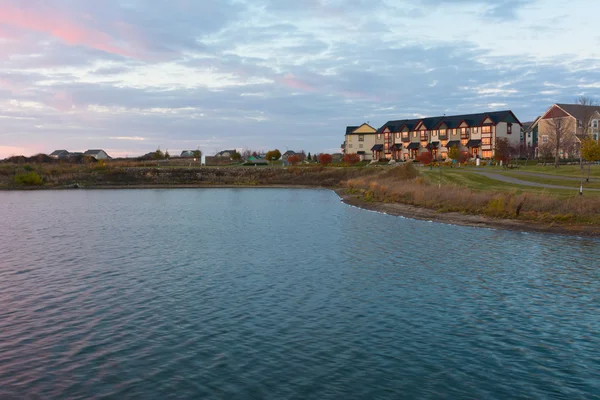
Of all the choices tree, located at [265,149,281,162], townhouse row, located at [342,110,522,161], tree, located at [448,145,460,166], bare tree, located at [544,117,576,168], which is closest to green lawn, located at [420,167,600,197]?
tree, located at [448,145,460,166]

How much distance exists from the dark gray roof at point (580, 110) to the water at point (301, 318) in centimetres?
9280

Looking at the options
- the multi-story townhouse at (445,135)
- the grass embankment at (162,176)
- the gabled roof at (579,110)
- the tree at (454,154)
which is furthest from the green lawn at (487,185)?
the gabled roof at (579,110)

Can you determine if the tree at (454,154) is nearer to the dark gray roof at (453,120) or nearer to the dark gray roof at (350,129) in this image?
the dark gray roof at (453,120)

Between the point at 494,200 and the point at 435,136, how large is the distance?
94.8 metres

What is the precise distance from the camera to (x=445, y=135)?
13800cm

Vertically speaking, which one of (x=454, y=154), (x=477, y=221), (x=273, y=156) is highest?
(x=273, y=156)

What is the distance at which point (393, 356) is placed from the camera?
52.3 ft

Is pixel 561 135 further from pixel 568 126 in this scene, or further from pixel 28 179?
pixel 28 179

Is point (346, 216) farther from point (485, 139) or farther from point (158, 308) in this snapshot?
point (485, 139)

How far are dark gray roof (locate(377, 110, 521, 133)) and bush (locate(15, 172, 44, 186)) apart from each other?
92.9 m

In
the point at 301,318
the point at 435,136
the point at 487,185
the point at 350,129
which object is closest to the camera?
the point at 301,318

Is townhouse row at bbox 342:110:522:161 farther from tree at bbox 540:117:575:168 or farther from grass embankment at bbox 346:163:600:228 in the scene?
grass embankment at bbox 346:163:600:228

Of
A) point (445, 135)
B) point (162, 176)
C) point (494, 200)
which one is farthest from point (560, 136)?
point (162, 176)

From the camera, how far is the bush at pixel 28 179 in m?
121
